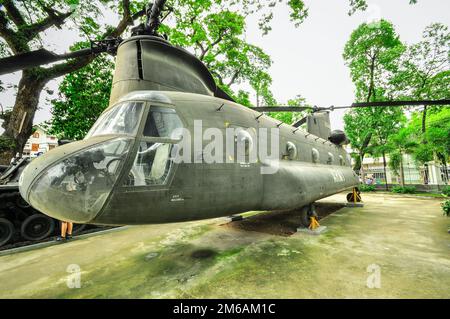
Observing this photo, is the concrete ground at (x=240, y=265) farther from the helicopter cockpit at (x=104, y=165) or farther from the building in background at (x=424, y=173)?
the building in background at (x=424, y=173)

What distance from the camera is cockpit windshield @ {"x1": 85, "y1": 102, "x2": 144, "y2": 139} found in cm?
298

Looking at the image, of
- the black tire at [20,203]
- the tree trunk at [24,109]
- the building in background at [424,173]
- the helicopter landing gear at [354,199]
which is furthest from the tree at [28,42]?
the building in background at [424,173]

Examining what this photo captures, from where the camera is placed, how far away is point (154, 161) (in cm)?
303

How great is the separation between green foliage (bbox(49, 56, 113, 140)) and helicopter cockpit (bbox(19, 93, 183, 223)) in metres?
11.5

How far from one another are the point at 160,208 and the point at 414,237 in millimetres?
7493

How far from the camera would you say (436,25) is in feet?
56.9

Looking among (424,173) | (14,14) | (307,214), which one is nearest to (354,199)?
(307,214)

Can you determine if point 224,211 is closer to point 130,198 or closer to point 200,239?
point 130,198

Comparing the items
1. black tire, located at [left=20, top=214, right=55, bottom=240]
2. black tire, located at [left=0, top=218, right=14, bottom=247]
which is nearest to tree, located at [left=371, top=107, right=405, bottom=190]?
black tire, located at [left=20, top=214, right=55, bottom=240]

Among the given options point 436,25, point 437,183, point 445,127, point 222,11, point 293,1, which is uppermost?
point 436,25

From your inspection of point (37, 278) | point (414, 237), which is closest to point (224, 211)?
point (37, 278)

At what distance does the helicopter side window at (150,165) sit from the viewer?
2.83 meters

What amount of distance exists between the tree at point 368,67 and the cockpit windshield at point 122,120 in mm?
22436
